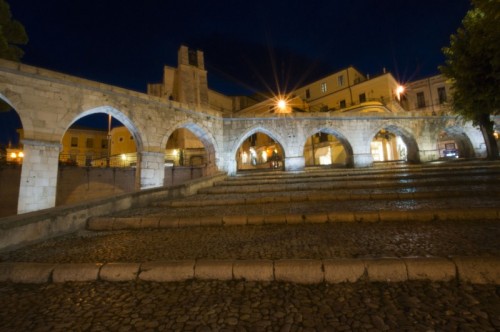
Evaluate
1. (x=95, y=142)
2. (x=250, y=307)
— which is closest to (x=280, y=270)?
(x=250, y=307)

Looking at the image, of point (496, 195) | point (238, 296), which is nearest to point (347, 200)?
point (496, 195)

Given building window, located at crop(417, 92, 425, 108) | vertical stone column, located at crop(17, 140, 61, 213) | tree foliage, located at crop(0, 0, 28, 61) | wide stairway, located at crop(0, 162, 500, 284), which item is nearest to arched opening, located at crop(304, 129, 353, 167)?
building window, located at crop(417, 92, 425, 108)

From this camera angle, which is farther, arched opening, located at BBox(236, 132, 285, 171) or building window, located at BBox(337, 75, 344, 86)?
building window, located at BBox(337, 75, 344, 86)

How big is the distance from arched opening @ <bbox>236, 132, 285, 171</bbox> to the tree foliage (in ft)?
66.5

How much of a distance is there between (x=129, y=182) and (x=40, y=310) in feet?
51.6

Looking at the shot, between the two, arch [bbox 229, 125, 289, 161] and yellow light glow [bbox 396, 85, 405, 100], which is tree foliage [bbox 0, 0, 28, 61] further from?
yellow light glow [bbox 396, 85, 405, 100]

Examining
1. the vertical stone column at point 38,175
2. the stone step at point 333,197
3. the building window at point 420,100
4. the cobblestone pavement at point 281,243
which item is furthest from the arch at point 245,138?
the building window at point 420,100

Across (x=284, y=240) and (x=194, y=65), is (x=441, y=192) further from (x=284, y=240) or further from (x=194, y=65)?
(x=194, y=65)

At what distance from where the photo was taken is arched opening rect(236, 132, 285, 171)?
29.0 meters

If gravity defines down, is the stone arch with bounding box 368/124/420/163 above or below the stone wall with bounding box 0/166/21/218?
above

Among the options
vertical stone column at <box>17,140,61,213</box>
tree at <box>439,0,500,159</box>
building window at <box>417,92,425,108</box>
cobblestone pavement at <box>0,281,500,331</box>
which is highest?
building window at <box>417,92,425,108</box>

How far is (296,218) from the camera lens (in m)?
3.96

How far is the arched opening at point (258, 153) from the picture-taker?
2903 centimetres

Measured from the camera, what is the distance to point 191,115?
1300cm
